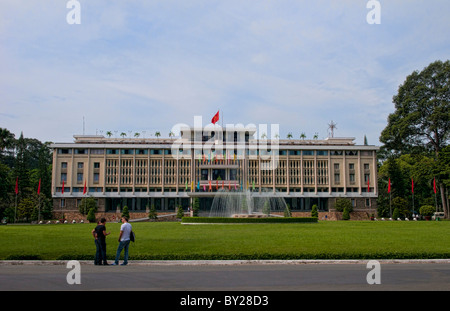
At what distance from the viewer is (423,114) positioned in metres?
69.6

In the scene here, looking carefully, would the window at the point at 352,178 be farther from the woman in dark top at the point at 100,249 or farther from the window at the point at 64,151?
the woman in dark top at the point at 100,249

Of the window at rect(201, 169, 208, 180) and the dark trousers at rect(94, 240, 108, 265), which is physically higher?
the window at rect(201, 169, 208, 180)

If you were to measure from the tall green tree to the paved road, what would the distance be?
58.0 metres

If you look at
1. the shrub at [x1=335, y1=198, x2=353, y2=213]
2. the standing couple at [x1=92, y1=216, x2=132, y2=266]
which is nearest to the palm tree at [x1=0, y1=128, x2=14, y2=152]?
the shrub at [x1=335, y1=198, x2=353, y2=213]

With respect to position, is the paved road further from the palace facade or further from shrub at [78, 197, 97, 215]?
the palace facade

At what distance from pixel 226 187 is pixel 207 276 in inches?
2828

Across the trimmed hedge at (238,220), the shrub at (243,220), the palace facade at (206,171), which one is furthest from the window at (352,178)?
the trimmed hedge at (238,220)

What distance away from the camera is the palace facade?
85250 mm

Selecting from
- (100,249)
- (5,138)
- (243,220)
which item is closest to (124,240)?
(100,249)

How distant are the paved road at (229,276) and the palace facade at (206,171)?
68508 mm

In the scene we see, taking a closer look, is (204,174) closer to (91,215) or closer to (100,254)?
(91,215)

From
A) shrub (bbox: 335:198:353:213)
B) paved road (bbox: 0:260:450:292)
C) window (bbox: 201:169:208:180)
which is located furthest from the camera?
window (bbox: 201:169:208:180)

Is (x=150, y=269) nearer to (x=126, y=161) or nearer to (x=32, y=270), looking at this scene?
(x=32, y=270)
